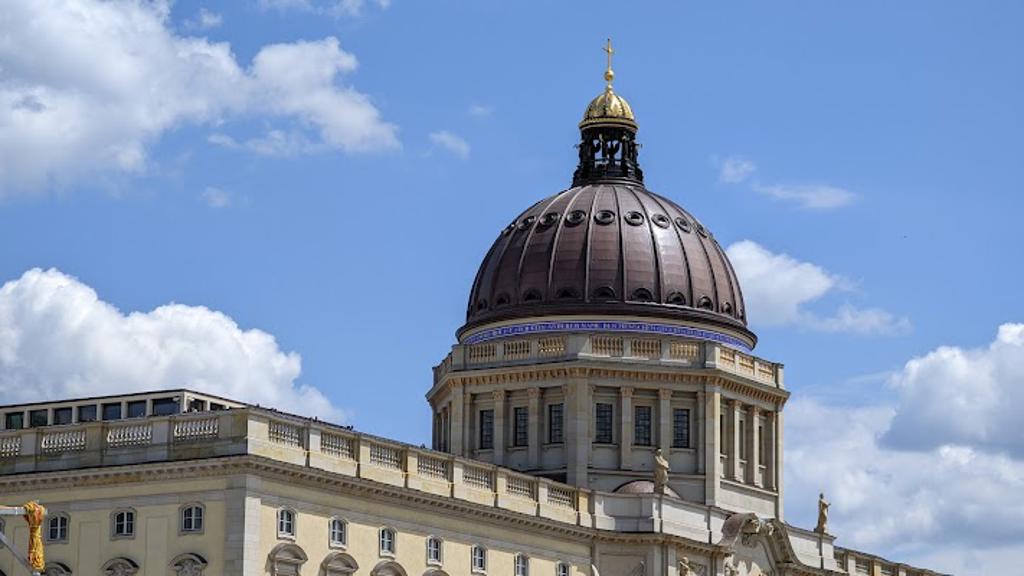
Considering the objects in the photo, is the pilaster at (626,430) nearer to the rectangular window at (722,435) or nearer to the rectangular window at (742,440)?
the rectangular window at (722,435)

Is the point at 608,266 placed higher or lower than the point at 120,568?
higher

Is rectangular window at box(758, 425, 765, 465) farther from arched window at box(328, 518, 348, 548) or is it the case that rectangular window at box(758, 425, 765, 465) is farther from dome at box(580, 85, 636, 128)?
arched window at box(328, 518, 348, 548)

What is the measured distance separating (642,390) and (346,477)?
107ft

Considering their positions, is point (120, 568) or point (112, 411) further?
point (112, 411)

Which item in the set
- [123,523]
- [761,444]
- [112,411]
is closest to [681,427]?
[761,444]

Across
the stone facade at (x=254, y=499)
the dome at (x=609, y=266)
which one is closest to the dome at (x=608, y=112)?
the dome at (x=609, y=266)

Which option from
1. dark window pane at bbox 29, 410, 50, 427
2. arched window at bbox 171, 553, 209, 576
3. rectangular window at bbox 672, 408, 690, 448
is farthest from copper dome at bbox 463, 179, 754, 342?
arched window at bbox 171, 553, 209, 576

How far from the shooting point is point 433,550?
337 ft

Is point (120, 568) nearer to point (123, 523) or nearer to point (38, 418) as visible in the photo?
point (123, 523)

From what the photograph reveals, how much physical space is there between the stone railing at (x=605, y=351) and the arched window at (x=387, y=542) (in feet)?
88.9

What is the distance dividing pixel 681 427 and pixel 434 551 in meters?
27.7

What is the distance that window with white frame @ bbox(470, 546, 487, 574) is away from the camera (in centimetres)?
10550

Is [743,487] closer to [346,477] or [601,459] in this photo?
[601,459]

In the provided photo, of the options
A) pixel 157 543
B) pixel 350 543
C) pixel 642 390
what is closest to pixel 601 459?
pixel 642 390
